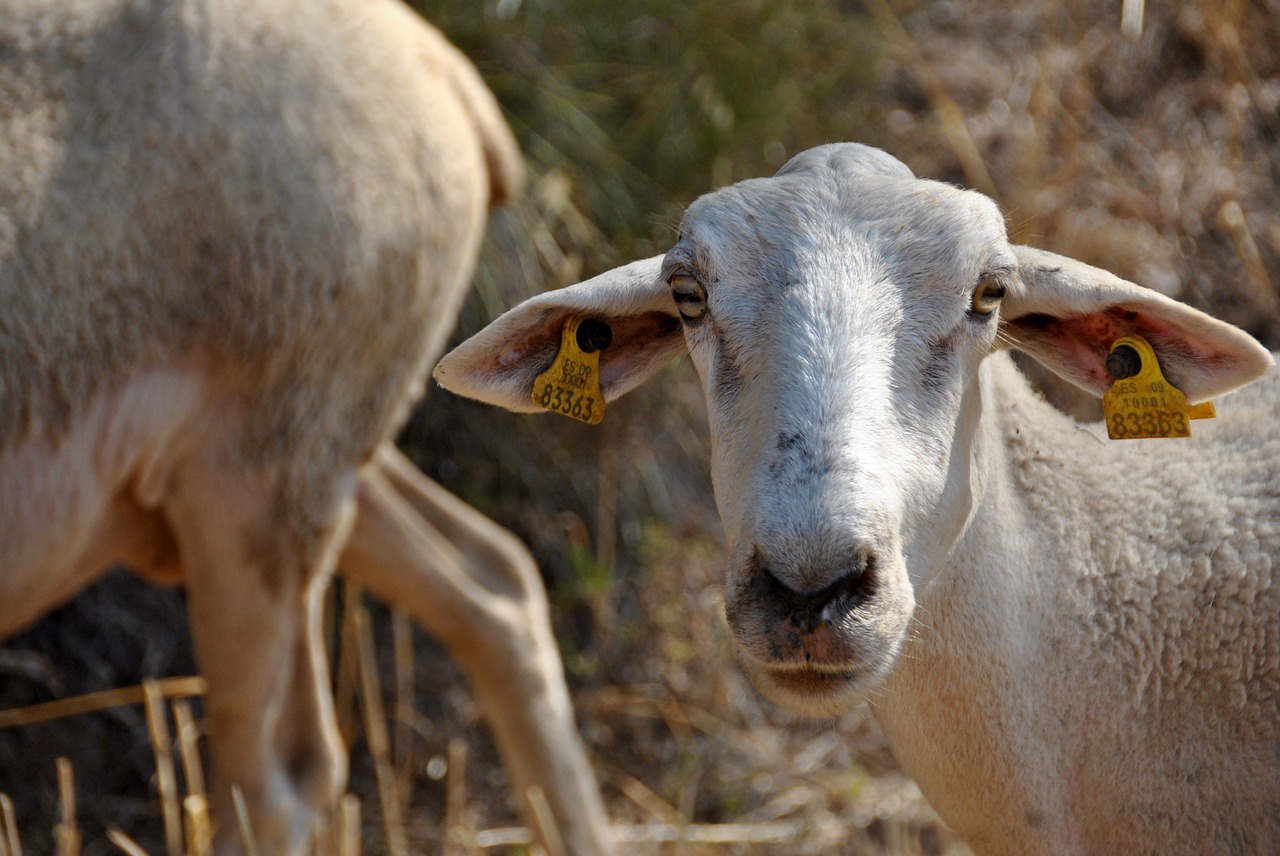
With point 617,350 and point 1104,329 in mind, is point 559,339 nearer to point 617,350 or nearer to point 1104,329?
point 617,350

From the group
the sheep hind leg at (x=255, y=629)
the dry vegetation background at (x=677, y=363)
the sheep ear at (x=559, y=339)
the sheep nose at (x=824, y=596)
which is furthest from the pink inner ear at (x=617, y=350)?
the dry vegetation background at (x=677, y=363)

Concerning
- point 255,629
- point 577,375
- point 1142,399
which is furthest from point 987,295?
point 255,629

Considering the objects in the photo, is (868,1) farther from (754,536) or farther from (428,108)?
(754,536)

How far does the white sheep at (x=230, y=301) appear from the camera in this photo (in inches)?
127

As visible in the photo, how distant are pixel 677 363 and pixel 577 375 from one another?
2.93 meters

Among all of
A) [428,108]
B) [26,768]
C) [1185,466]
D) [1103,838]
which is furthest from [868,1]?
[26,768]

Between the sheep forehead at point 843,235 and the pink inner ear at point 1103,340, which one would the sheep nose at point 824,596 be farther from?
the pink inner ear at point 1103,340

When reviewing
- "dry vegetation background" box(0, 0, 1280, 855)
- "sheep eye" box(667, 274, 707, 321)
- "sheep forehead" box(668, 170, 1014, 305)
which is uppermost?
"sheep forehead" box(668, 170, 1014, 305)

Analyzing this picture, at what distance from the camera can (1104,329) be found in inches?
93.7

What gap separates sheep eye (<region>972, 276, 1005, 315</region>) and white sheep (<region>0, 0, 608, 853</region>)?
1.85 metres

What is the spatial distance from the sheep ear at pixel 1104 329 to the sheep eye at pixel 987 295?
0.14 ft

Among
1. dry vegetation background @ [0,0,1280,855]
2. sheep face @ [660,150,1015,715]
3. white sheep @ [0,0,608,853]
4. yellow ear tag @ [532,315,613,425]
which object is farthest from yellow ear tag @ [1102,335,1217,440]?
dry vegetation background @ [0,0,1280,855]

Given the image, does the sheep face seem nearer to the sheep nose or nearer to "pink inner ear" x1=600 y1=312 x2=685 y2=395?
the sheep nose

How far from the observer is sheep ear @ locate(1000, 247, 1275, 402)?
222 cm
